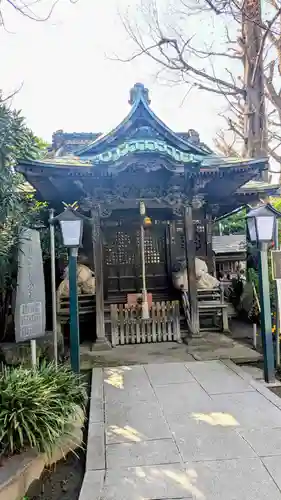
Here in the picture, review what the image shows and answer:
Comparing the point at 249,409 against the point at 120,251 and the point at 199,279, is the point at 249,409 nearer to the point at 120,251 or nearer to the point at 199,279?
the point at 199,279

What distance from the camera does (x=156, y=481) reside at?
2.56 metres

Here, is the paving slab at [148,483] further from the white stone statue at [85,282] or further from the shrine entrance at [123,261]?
the shrine entrance at [123,261]

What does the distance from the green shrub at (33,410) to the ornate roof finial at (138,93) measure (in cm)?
549

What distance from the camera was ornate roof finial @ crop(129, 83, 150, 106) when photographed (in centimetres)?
687

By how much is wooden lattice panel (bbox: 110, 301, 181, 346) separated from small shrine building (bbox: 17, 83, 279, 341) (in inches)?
11.8

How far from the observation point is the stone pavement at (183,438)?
2479 millimetres

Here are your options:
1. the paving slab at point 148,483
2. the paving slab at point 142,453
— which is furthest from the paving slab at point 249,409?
the paving slab at point 148,483

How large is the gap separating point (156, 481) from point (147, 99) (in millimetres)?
6498

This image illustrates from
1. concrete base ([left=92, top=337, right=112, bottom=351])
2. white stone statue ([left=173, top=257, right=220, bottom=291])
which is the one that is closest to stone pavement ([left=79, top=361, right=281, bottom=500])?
concrete base ([left=92, top=337, right=112, bottom=351])

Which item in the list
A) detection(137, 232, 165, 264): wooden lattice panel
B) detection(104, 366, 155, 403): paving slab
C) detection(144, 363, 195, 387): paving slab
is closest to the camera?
detection(104, 366, 155, 403): paving slab

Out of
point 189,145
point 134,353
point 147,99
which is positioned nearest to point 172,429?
point 134,353

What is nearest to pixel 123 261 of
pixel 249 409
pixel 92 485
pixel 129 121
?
pixel 129 121

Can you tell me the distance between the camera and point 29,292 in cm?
461

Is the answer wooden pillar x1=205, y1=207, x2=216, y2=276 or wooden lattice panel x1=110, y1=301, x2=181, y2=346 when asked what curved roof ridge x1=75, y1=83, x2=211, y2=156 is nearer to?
wooden pillar x1=205, y1=207, x2=216, y2=276
